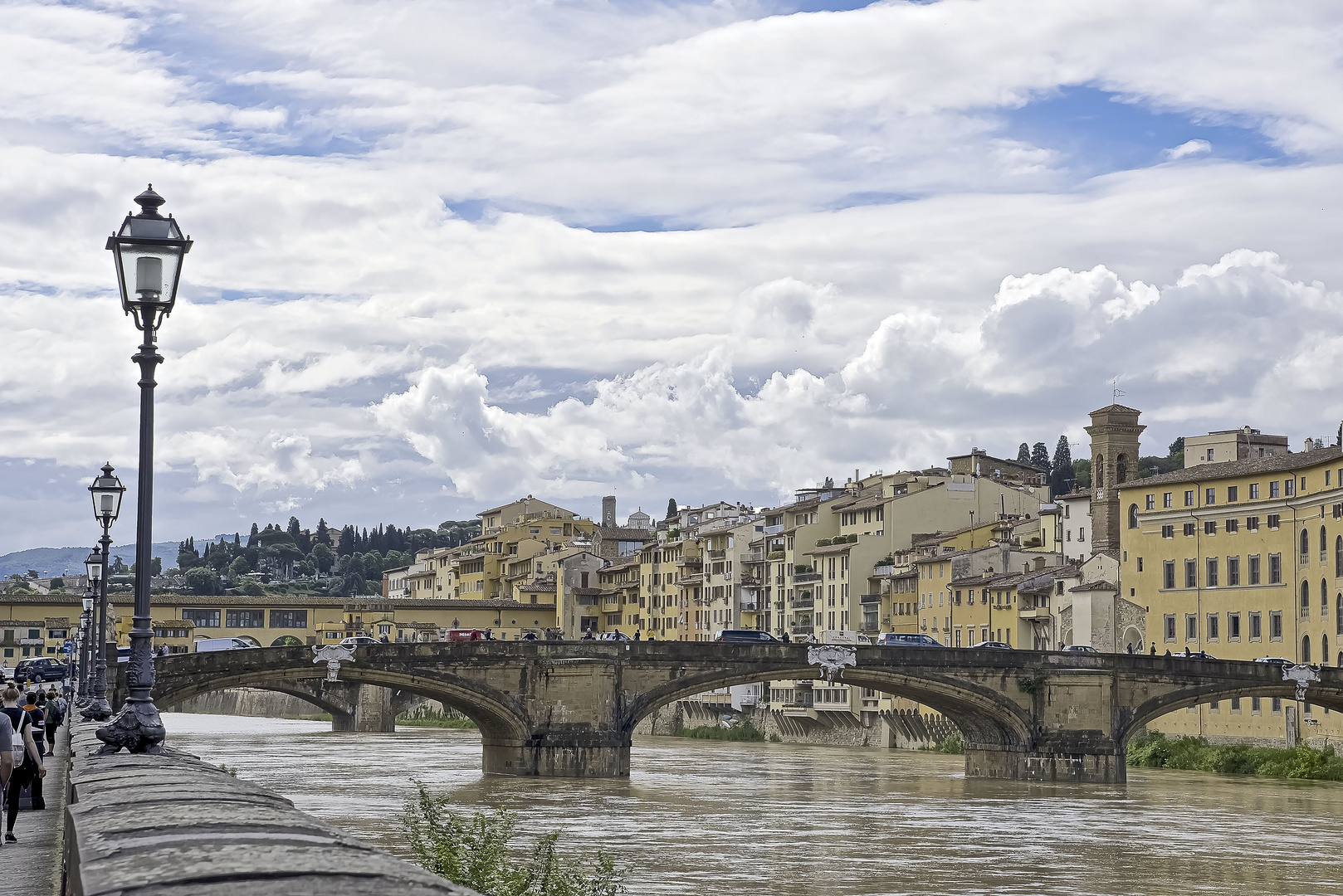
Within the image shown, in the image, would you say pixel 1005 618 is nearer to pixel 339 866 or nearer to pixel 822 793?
pixel 822 793

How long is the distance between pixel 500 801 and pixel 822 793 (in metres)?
11.3

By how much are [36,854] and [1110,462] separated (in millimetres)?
80930

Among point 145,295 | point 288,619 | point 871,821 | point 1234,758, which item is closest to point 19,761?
point 145,295

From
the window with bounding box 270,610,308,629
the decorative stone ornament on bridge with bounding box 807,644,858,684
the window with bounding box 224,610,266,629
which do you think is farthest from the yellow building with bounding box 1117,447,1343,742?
the window with bounding box 224,610,266,629

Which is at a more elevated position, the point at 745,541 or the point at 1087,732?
the point at 745,541

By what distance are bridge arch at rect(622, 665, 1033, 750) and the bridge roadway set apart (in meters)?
0.05

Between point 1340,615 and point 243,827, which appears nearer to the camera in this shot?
point 243,827

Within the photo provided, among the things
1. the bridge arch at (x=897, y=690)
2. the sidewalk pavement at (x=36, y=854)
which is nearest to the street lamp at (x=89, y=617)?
the sidewalk pavement at (x=36, y=854)

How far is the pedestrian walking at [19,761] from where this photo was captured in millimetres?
15305

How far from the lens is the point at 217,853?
4562 millimetres

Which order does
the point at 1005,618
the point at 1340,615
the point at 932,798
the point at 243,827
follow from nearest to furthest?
the point at 243,827 → the point at 932,798 → the point at 1340,615 → the point at 1005,618

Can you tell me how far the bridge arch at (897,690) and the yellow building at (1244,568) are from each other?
12.7 meters

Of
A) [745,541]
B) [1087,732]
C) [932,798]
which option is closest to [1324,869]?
[932,798]

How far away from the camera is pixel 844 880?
31500 mm
